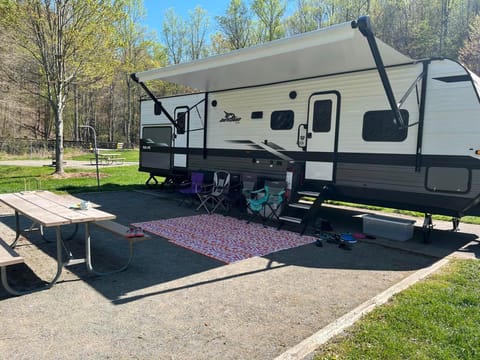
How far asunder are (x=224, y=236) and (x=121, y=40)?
967 centimetres

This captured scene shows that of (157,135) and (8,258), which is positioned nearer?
(8,258)

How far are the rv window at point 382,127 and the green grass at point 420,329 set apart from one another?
2.57 metres

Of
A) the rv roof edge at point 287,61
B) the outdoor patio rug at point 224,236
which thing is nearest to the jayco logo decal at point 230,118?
the rv roof edge at point 287,61

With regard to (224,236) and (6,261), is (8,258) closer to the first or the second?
(6,261)

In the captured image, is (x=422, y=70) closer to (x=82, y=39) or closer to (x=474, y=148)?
(x=474, y=148)

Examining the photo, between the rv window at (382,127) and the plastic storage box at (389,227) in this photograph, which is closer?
the rv window at (382,127)

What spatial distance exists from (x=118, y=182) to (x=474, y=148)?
940cm

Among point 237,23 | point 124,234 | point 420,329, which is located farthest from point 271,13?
point 420,329

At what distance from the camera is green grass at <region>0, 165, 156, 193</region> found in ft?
30.1

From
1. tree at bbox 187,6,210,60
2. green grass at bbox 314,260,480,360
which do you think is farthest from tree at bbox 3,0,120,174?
tree at bbox 187,6,210,60

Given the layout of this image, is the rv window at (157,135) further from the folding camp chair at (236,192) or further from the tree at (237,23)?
the tree at (237,23)

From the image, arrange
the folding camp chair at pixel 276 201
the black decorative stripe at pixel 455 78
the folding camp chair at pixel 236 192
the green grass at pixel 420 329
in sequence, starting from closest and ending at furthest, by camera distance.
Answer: the green grass at pixel 420 329 → the black decorative stripe at pixel 455 78 → the folding camp chair at pixel 276 201 → the folding camp chair at pixel 236 192

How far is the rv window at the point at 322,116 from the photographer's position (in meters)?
6.09

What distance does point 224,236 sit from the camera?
5.26 metres
